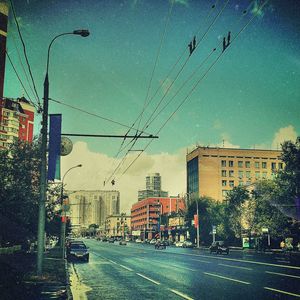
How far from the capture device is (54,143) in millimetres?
16234

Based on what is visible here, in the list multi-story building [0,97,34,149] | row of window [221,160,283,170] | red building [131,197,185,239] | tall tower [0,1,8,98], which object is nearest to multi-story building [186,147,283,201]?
row of window [221,160,283,170]

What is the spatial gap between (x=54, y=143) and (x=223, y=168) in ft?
363

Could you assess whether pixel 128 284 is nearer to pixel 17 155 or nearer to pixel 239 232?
pixel 17 155

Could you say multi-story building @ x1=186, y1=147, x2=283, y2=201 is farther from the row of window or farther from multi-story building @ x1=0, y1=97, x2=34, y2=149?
multi-story building @ x1=0, y1=97, x2=34, y2=149

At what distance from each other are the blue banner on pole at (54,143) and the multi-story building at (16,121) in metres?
85.0

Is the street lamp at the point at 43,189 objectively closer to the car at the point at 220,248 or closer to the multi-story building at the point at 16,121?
the car at the point at 220,248

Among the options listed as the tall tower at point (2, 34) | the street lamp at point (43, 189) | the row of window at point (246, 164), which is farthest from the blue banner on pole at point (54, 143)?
the row of window at point (246, 164)

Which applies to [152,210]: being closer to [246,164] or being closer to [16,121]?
[246,164]

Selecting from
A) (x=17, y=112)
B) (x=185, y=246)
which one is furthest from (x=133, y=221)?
(x=185, y=246)

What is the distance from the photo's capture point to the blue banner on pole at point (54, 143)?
53.3ft

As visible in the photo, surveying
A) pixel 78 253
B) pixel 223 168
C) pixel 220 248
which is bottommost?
pixel 220 248

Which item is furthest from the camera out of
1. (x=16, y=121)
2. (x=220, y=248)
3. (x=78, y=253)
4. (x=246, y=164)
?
(x=246, y=164)

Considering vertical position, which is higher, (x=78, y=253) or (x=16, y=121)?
(x=16, y=121)

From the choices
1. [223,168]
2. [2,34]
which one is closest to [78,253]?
[2,34]
